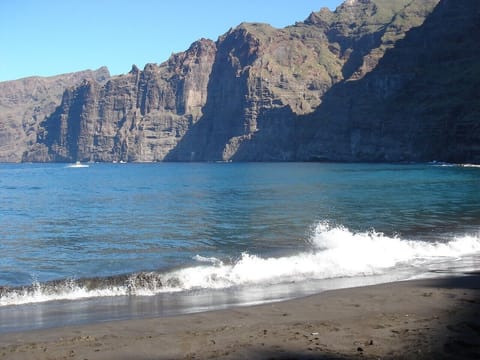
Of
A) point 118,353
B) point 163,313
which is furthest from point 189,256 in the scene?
point 118,353

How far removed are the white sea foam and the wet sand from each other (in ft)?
15.3

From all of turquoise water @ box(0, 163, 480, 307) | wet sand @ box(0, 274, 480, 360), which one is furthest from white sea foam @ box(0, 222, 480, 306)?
wet sand @ box(0, 274, 480, 360)

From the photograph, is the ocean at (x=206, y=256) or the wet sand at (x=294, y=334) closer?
the wet sand at (x=294, y=334)

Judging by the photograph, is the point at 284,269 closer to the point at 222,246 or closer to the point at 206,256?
the point at 206,256

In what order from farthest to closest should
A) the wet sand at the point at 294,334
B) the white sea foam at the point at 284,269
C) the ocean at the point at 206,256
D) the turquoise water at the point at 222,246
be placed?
the turquoise water at the point at 222,246 < the white sea foam at the point at 284,269 < the ocean at the point at 206,256 < the wet sand at the point at 294,334

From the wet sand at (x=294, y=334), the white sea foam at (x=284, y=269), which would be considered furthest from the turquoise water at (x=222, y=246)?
the wet sand at (x=294, y=334)

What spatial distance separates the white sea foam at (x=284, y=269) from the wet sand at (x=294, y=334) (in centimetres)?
466

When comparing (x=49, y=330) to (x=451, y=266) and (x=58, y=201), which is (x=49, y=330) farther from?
(x=58, y=201)

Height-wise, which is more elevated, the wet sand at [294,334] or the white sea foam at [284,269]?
the wet sand at [294,334]

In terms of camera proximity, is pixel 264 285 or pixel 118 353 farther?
pixel 264 285

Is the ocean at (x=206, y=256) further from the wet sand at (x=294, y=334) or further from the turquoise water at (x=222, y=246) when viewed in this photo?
the wet sand at (x=294, y=334)

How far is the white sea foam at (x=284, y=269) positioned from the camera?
61.3 feet

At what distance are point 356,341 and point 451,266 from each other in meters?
11.8

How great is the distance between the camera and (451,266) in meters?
21.7
